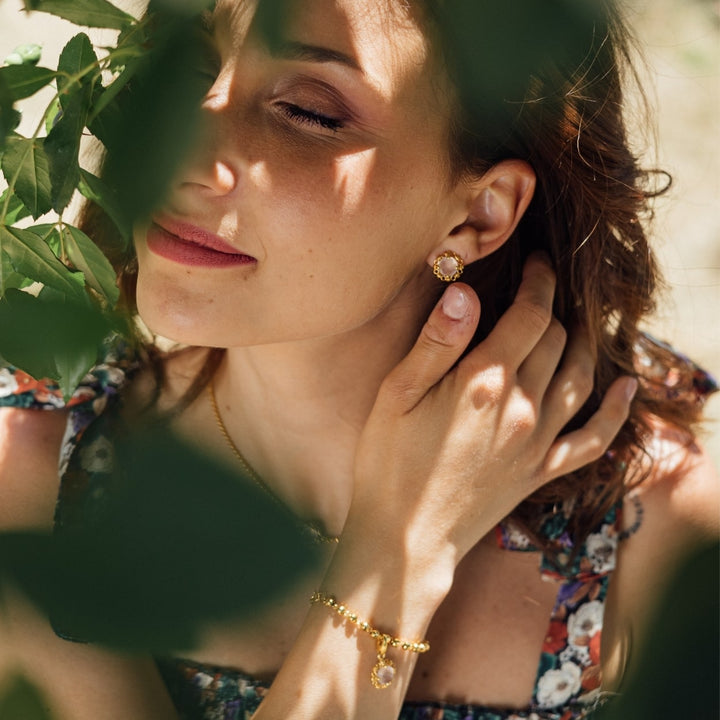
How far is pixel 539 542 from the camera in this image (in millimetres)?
2564

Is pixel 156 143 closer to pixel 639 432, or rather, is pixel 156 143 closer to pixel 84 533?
pixel 84 533

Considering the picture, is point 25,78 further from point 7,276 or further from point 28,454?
point 28,454

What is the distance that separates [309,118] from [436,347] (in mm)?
613

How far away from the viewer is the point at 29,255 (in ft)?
4.17

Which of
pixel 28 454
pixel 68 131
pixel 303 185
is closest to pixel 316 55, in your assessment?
pixel 303 185

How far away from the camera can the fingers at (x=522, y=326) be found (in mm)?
2271

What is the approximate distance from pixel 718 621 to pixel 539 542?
0.45 m

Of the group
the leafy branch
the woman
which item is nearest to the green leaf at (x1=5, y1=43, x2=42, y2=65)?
the leafy branch

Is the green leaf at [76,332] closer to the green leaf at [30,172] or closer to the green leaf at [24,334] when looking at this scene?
the green leaf at [24,334]

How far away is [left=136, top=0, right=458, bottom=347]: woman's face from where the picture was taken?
1.78m

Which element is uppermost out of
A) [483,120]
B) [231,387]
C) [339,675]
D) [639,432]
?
[483,120]

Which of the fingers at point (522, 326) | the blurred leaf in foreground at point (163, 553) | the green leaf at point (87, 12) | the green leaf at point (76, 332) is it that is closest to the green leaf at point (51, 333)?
the green leaf at point (76, 332)

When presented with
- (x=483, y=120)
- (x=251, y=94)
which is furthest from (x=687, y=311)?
(x=251, y=94)

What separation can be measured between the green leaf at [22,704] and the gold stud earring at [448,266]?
1410mm
